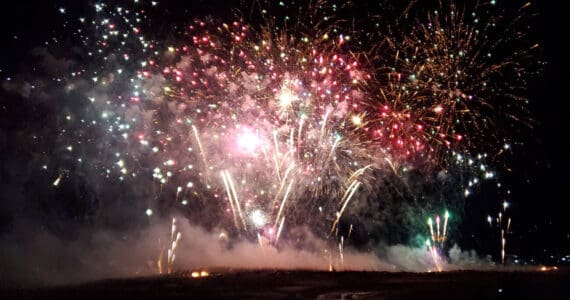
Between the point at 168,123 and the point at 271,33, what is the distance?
4178 mm

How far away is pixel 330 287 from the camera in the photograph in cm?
891

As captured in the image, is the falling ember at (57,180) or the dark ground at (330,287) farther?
the falling ember at (57,180)

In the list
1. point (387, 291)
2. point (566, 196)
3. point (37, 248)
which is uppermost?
point (566, 196)

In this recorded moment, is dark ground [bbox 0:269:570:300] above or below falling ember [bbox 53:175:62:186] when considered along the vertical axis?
below

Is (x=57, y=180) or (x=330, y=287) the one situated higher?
(x=57, y=180)

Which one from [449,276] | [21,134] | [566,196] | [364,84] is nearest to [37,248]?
[21,134]

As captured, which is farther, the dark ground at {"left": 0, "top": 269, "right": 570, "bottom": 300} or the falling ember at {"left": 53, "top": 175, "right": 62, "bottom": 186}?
the falling ember at {"left": 53, "top": 175, "right": 62, "bottom": 186}

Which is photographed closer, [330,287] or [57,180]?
[330,287]

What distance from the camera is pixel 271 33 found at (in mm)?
12164

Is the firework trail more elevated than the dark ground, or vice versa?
the firework trail

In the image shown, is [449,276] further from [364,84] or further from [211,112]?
[211,112]

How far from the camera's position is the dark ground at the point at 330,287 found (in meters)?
7.82

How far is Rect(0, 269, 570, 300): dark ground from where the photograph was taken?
782 centimetres

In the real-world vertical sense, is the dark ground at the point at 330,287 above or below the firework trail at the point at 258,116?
below
